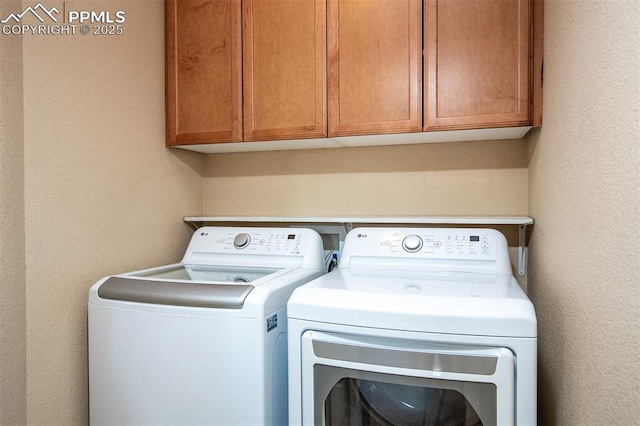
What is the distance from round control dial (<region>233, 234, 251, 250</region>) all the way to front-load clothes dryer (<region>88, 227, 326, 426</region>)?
402 millimetres

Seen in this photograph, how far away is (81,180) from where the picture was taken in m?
1.45

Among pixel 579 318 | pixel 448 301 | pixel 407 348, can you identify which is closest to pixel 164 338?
pixel 407 348

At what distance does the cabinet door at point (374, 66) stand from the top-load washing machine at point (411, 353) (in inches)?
26.0

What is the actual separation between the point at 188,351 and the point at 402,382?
0.66m

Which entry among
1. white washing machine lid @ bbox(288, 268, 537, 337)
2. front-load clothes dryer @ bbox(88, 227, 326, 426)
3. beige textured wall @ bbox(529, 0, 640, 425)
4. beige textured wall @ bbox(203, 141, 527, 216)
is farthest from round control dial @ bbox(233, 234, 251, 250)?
beige textured wall @ bbox(529, 0, 640, 425)

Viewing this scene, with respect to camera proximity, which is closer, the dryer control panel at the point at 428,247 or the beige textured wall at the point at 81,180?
the beige textured wall at the point at 81,180

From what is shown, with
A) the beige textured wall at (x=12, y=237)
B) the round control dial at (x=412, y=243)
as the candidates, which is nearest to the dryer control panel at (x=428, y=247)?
A: the round control dial at (x=412, y=243)

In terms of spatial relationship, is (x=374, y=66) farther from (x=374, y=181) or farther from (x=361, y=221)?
(x=361, y=221)

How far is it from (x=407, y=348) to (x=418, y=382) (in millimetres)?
102

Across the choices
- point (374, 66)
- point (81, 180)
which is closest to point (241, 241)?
point (81, 180)

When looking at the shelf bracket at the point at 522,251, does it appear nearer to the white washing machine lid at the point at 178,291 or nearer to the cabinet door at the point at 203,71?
the white washing machine lid at the point at 178,291

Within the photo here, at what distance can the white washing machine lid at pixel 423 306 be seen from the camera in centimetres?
97

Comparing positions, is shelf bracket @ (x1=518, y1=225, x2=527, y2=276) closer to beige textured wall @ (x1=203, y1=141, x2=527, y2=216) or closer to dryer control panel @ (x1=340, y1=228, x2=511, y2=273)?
beige textured wall @ (x1=203, y1=141, x2=527, y2=216)

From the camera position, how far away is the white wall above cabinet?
158 cm
